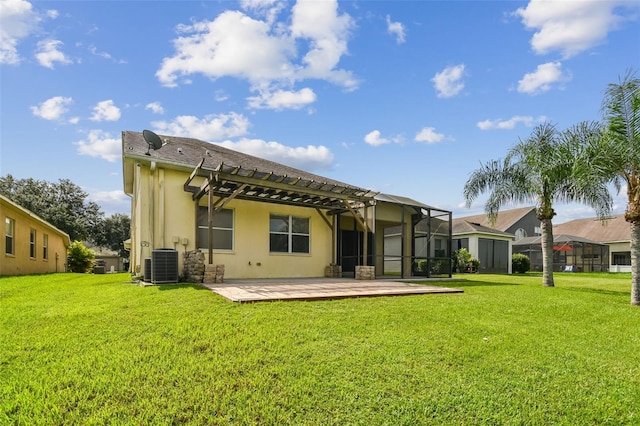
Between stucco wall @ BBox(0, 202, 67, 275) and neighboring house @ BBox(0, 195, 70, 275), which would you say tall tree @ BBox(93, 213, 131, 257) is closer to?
neighboring house @ BBox(0, 195, 70, 275)

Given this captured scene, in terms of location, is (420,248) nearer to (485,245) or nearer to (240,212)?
(485,245)

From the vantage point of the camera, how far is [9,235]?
47.0 feet

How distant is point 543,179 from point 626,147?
13.6 ft

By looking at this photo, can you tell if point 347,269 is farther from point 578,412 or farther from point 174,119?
point 578,412

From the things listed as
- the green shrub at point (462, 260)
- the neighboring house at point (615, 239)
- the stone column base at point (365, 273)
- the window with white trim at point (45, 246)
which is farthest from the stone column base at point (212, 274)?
the neighboring house at point (615, 239)

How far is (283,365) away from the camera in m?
3.71

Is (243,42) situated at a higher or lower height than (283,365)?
higher

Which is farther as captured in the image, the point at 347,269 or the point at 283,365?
the point at 347,269

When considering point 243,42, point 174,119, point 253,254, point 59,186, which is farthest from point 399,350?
point 59,186

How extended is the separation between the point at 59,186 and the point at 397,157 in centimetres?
4104

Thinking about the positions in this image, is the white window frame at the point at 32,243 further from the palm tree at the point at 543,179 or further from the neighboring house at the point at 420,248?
the palm tree at the point at 543,179

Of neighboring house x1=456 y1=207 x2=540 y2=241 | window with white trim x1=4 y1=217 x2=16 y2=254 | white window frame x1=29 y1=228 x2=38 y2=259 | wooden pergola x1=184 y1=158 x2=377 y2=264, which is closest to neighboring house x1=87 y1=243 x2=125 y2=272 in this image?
white window frame x1=29 y1=228 x2=38 y2=259

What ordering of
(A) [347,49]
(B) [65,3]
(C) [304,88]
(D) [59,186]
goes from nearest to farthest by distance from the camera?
(B) [65,3] < (A) [347,49] < (C) [304,88] < (D) [59,186]

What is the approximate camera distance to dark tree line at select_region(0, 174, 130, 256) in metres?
35.7
